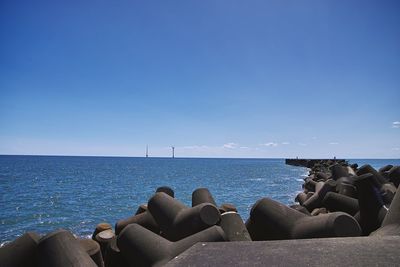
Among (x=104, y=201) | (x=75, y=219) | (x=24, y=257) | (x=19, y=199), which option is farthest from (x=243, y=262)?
(x=19, y=199)

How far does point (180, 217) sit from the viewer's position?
4.53 meters

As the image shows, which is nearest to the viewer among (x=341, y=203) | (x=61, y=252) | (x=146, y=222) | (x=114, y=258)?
(x=61, y=252)

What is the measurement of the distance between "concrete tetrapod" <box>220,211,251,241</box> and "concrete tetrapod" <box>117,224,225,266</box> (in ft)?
1.98

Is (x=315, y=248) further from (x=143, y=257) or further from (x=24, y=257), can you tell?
(x=24, y=257)

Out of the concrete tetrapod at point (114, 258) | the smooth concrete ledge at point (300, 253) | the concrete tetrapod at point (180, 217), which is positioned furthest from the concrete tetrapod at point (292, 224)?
the concrete tetrapod at point (114, 258)

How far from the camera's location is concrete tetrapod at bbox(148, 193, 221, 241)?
165 inches

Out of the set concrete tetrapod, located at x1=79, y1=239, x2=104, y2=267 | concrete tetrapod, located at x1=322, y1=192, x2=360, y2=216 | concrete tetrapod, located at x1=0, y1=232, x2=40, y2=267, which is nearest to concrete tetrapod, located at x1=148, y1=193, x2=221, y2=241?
concrete tetrapod, located at x1=79, y1=239, x2=104, y2=267

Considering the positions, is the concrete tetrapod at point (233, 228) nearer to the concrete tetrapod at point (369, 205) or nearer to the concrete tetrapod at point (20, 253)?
the concrete tetrapod at point (369, 205)

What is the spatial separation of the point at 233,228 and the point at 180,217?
768 mm

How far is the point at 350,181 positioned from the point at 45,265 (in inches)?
257

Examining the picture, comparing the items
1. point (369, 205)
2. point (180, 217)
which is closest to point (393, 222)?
point (369, 205)

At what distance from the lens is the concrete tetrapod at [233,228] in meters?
4.04

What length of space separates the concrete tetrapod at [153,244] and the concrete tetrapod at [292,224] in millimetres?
998

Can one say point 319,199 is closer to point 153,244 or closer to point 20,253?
point 153,244
